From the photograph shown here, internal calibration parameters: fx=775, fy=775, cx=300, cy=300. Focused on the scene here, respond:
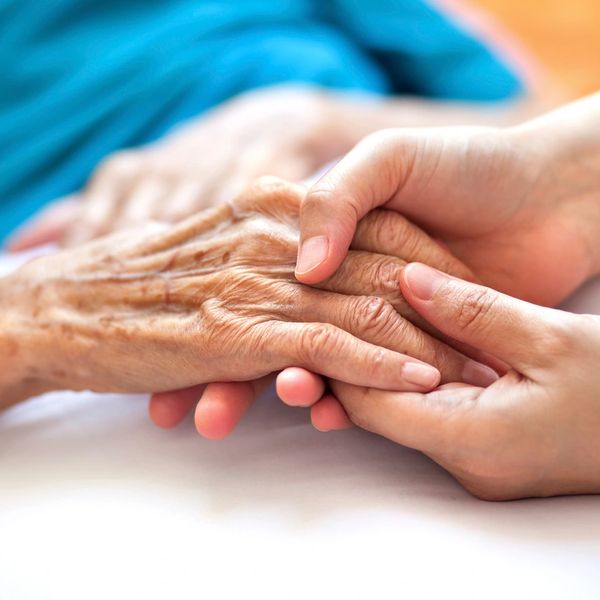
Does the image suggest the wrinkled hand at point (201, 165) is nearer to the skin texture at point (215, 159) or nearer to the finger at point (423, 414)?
the skin texture at point (215, 159)

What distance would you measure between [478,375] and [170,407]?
1.20 feet

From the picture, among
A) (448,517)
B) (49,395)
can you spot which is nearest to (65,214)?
(49,395)

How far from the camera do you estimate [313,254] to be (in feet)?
2.77

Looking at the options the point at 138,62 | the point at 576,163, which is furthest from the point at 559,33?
the point at 576,163

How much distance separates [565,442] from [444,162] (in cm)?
35

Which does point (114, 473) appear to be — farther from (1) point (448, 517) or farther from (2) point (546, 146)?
(2) point (546, 146)

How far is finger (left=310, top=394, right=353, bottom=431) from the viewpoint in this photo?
83 centimetres

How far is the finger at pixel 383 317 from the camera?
0.83 m

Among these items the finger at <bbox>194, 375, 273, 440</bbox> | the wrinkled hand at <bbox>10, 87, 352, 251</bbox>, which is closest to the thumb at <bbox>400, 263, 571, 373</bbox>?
the finger at <bbox>194, 375, 273, 440</bbox>

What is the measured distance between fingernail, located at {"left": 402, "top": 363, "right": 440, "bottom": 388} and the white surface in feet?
0.37

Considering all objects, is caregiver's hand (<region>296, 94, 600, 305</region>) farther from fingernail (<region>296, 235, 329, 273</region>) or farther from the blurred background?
the blurred background

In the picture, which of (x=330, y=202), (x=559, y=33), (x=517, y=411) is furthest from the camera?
(x=559, y=33)

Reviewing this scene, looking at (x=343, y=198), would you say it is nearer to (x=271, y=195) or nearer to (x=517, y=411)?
(x=271, y=195)

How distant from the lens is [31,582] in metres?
0.74
